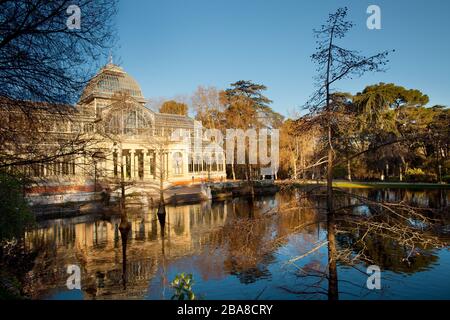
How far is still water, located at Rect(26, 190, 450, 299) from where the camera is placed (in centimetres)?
918

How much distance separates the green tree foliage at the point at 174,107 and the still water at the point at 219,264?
44325 millimetres

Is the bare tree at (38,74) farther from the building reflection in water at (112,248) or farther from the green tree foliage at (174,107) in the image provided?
the green tree foliage at (174,107)

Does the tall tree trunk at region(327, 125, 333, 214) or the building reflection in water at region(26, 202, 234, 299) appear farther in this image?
the building reflection in water at region(26, 202, 234, 299)

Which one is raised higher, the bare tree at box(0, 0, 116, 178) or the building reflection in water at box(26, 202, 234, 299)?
the bare tree at box(0, 0, 116, 178)

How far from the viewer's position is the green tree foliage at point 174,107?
206 feet

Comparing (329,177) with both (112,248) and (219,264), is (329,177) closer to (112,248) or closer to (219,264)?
(219,264)

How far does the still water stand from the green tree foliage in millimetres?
44325

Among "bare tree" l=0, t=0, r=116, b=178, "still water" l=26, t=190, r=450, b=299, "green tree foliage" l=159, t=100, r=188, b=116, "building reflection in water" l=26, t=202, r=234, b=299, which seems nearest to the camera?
"bare tree" l=0, t=0, r=116, b=178

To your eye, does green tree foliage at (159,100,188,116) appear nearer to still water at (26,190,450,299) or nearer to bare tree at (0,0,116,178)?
still water at (26,190,450,299)

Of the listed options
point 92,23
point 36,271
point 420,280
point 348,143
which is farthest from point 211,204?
point 92,23

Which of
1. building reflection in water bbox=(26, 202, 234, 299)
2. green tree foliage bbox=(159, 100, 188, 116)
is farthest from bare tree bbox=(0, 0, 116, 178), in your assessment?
green tree foliage bbox=(159, 100, 188, 116)

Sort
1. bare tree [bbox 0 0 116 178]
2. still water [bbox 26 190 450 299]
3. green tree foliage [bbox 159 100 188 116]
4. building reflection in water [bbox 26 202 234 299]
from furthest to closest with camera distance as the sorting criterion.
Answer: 1. green tree foliage [bbox 159 100 188 116]
2. building reflection in water [bbox 26 202 234 299]
3. still water [bbox 26 190 450 299]
4. bare tree [bbox 0 0 116 178]

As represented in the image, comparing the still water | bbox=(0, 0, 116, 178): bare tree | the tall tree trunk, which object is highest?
bbox=(0, 0, 116, 178): bare tree
